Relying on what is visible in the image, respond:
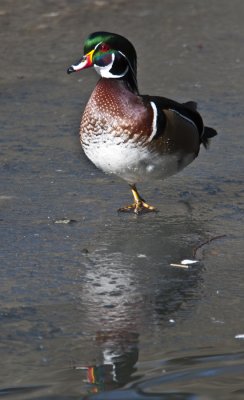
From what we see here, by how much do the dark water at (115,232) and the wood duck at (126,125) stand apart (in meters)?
0.25

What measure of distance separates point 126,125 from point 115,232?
0.54 meters

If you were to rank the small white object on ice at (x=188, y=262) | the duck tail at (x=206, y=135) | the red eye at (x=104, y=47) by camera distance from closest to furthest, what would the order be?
the small white object on ice at (x=188, y=262), the red eye at (x=104, y=47), the duck tail at (x=206, y=135)

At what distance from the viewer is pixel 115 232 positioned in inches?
220

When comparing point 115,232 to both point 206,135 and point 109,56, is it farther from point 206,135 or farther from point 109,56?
point 206,135

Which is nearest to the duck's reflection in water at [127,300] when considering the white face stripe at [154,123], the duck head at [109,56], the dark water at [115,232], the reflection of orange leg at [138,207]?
the dark water at [115,232]

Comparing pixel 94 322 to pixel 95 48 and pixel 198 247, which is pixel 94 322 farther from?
pixel 95 48

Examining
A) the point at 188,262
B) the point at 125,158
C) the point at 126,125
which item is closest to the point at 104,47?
the point at 126,125

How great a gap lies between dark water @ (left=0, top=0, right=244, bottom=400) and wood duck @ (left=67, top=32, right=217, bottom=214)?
247 mm

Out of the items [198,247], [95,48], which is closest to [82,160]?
[95,48]

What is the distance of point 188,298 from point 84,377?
0.88 metres

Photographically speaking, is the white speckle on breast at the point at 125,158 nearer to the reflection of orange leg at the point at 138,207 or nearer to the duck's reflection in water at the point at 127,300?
the reflection of orange leg at the point at 138,207

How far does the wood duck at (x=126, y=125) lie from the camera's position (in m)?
5.65

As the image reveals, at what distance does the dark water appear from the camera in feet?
13.3

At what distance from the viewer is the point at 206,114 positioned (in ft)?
24.6
